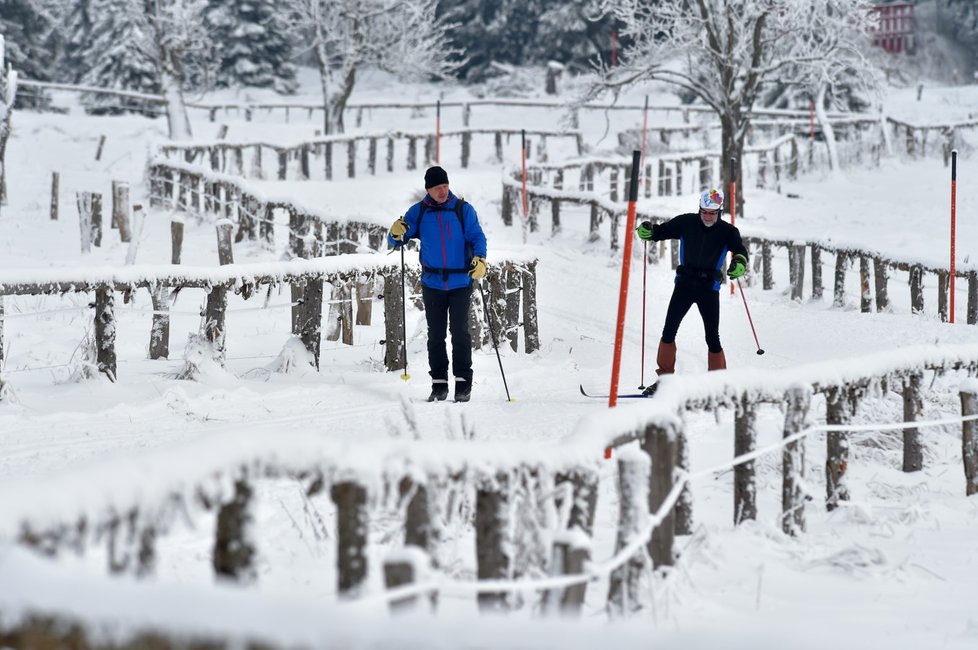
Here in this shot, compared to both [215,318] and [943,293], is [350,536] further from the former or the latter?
[943,293]

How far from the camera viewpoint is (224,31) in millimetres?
44156

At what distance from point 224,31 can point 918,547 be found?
4131 centimetres

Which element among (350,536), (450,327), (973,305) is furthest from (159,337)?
(973,305)

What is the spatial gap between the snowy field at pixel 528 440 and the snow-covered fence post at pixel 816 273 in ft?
0.49

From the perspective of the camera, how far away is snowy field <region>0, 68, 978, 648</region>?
2.30 m

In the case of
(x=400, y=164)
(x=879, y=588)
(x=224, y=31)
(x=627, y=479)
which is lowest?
(x=879, y=588)

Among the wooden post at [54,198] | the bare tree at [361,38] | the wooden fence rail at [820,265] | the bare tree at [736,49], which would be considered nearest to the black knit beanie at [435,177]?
the wooden fence rail at [820,265]

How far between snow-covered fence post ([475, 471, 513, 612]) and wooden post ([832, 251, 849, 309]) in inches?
438

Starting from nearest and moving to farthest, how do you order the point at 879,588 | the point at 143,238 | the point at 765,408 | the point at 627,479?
the point at 627,479 → the point at 879,588 → the point at 765,408 → the point at 143,238

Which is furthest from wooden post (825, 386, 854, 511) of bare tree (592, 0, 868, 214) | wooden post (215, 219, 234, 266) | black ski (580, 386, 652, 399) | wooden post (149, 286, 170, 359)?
bare tree (592, 0, 868, 214)

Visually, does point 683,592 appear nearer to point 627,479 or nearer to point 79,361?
point 627,479

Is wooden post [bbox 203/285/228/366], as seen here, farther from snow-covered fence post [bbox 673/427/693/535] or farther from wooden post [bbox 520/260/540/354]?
snow-covered fence post [bbox 673/427/693/535]

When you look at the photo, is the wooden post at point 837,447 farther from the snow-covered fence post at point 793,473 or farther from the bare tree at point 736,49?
Answer: the bare tree at point 736,49

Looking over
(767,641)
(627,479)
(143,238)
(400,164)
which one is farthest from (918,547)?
(400,164)
